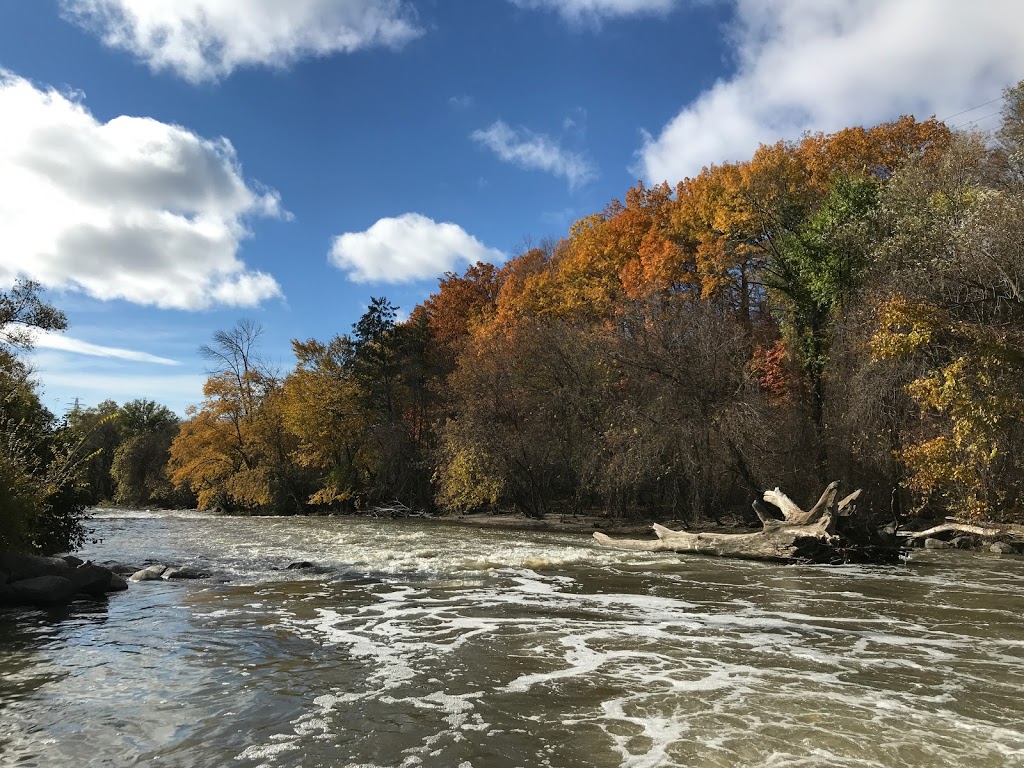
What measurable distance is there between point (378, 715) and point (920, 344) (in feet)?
52.5

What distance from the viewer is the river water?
4555 millimetres

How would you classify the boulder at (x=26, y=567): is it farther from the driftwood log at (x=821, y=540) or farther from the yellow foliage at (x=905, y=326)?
the yellow foliage at (x=905, y=326)

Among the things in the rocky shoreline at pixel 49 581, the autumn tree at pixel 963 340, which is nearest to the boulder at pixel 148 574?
the rocky shoreline at pixel 49 581

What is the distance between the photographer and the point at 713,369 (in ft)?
77.0

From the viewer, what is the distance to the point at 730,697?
5633 mm

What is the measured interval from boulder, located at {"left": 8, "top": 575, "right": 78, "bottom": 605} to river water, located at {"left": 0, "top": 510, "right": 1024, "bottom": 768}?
522mm

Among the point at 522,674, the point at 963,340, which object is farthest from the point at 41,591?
the point at 963,340

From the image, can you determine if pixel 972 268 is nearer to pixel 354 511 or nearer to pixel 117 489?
pixel 354 511

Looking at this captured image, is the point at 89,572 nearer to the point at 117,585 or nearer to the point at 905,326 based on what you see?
the point at 117,585

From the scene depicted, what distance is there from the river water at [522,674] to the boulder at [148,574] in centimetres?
58

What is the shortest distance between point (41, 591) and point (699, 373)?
1999 cm

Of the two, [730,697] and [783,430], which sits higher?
[783,430]

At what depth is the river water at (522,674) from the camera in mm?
4555

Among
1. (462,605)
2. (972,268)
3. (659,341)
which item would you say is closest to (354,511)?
(659,341)
